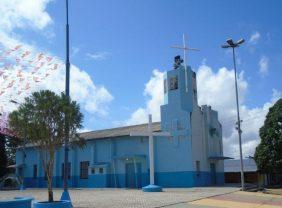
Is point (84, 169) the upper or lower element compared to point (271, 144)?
lower

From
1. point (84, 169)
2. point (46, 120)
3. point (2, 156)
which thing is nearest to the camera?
point (46, 120)

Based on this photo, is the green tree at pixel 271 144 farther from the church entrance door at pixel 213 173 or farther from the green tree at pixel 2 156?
the green tree at pixel 2 156

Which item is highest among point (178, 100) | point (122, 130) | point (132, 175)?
point (178, 100)

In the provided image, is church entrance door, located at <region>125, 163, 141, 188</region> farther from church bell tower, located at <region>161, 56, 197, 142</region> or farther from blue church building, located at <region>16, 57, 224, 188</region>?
church bell tower, located at <region>161, 56, 197, 142</region>

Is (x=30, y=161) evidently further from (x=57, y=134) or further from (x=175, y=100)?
(x=57, y=134)

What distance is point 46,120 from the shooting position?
1734cm

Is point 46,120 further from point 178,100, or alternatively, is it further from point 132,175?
point 132,175

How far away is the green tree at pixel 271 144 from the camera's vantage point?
120ft

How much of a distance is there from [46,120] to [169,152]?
21.6 m

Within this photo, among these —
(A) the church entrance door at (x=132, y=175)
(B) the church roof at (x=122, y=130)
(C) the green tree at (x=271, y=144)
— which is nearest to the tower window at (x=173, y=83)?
(B) the church roof at (x=122, y=130)

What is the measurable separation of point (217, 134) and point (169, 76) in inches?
353

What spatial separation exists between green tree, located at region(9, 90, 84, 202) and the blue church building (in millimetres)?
20300

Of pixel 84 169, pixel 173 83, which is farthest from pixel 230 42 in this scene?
pixel 84 169

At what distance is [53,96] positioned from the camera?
17.6m
